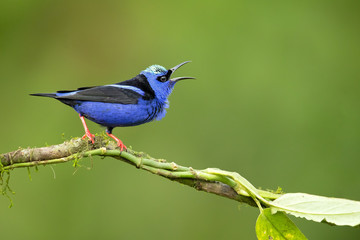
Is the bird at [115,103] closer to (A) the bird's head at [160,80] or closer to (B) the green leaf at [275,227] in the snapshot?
(A) the bird's head at [160,80]

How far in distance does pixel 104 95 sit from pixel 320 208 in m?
1.61

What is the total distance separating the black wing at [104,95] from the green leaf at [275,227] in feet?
4.44

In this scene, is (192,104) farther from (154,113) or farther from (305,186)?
(154,113)

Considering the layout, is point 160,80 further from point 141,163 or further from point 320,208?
point 320,208

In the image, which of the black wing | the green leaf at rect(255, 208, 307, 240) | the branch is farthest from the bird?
the green leaf at rect(255, 208, 307, 240)

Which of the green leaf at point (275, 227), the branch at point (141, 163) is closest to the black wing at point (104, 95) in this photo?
the branch at point (141, 163)

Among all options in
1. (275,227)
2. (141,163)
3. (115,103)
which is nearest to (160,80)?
(115,103)

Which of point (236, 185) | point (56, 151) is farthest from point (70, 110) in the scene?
point (236, 185)

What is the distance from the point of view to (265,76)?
5.81 m

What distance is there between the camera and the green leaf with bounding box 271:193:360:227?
6.88 feet

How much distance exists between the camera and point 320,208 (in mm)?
2191

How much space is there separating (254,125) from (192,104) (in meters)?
0.76

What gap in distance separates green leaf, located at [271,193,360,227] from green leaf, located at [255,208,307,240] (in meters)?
0.03

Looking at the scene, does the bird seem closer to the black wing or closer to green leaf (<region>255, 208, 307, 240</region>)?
the black wing
